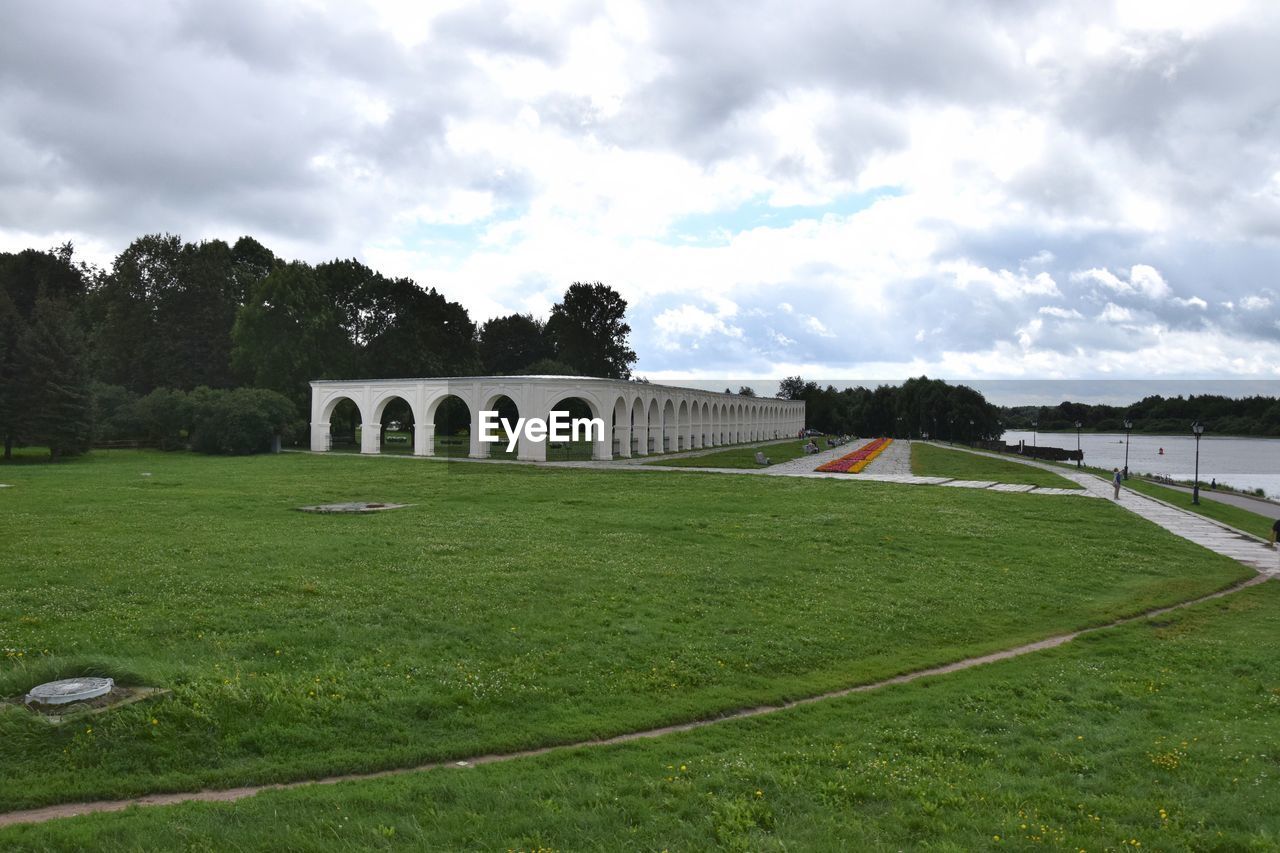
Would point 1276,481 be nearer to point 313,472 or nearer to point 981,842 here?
point 313,472

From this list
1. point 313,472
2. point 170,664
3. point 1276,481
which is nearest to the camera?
point 170,664

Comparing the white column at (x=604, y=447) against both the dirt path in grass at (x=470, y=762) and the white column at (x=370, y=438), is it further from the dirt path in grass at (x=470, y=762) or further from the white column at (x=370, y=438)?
the dirt path in grass at (x=470, y=762)

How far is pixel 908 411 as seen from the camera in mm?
117312

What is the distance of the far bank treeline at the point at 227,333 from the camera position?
5197cm

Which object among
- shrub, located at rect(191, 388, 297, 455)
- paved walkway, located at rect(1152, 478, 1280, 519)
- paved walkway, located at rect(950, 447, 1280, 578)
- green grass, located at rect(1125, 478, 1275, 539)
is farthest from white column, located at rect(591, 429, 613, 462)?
paved walkway, located at rect(1152, 478, 1280, 519)

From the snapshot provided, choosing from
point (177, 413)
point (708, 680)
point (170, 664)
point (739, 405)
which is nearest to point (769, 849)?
point (708, 680)

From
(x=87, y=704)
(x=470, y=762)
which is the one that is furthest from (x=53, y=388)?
(x=470, y=762)

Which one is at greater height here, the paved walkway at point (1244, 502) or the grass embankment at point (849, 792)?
the grass embankment at point (849, 792)

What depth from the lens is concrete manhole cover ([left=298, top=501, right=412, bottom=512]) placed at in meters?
22.0

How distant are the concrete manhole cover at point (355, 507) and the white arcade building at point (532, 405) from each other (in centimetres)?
2124

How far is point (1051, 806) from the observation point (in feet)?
20.4

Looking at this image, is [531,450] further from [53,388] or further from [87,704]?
[87,704]

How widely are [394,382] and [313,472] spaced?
16.4 metres

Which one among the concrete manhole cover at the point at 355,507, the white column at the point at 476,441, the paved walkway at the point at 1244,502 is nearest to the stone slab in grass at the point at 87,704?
the concrete manhole cover at the point at 355,507
